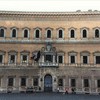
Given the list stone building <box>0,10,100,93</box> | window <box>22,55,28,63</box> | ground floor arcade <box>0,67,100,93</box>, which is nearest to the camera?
ground floor arcade <box>0,67,100,93</box>

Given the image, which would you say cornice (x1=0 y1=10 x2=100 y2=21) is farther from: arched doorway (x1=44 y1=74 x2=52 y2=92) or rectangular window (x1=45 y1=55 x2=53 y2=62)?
arched doorway (x1=44 y1=74 x2=52 y2=92)

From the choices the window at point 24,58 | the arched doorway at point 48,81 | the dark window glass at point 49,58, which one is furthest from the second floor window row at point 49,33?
the arched doorway at point 48,81

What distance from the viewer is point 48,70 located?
3641 cm

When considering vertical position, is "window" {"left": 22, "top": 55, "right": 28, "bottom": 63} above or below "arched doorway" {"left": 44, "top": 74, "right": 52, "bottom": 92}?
above

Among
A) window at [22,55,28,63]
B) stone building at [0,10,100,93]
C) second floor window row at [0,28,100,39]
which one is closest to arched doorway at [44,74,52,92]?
stone building at [0,10,100,93]

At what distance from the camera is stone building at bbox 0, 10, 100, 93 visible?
A: 36250mm

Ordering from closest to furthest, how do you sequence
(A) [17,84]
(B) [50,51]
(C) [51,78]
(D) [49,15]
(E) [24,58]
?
1. (A) [17,84]
2. (C) [51,78]
3. (B) [50,51]
4. (E) [24,58]
5. (D) [49,15]

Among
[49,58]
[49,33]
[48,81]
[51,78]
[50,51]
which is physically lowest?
[48,81]

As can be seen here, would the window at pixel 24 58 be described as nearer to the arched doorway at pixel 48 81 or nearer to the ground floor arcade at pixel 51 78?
the ground floor arcade at pixel 51 78

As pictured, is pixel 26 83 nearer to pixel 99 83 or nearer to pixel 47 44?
pixel 47 44

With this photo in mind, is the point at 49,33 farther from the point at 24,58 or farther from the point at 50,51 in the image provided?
the point at 24,58

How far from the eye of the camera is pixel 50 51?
36844 millimetres

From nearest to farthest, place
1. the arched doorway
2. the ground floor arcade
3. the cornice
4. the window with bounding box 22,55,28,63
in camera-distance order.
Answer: the ground floor arcade < the arched doorway < the window with bounding box 22,55,28,63 < the cornice

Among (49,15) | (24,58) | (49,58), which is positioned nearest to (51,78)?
(49,58)
